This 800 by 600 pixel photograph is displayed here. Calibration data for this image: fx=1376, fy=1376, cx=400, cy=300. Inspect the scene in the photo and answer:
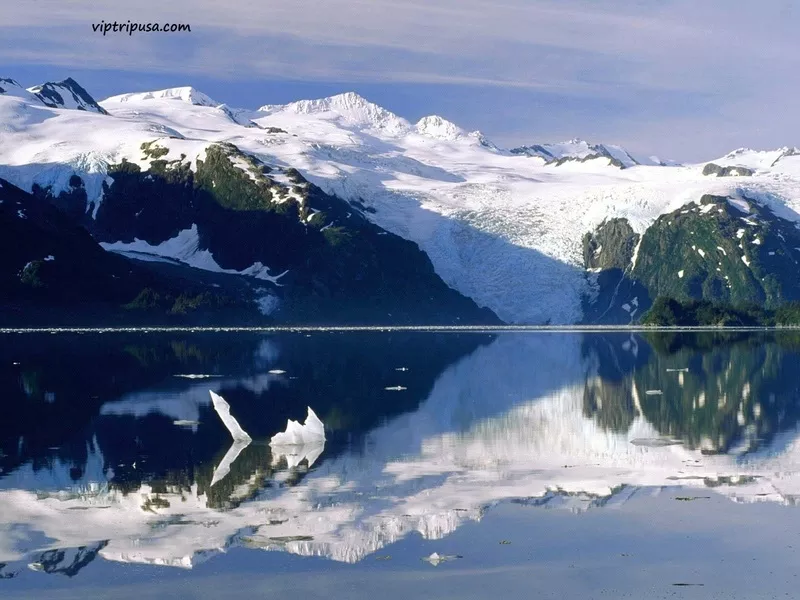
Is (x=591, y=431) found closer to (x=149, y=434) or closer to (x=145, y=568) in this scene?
(x=149, y=434)

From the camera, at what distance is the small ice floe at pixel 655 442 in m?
43.2

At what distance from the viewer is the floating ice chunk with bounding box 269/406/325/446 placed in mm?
42250

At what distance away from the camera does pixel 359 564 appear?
2641 centimetres

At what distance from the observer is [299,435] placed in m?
42.5

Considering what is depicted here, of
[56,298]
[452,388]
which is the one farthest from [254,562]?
[56,298]

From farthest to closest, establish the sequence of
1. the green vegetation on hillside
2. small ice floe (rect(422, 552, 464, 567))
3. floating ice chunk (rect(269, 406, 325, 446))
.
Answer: the green vegetation on hillside
floating ice chunk (rect(269, 406, 325, 446))
small ice floe (rect(422, 552, 464, 567))

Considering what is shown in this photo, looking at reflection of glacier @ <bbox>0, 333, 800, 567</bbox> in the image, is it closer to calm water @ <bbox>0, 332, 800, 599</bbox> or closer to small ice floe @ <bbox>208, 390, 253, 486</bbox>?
calm water @ <bbox>0, 332, 800, 599</bbox>

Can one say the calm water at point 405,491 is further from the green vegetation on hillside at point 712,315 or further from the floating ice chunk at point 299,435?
the green vegetation on hillside at point 712,315

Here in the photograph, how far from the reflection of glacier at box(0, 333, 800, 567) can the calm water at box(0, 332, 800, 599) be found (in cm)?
11

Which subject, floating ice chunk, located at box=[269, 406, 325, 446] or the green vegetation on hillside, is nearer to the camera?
floating ice chunk, located at box=[269, 406, 325, 446]

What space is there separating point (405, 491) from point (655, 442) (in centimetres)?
1255

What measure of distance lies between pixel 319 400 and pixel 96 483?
2405cm

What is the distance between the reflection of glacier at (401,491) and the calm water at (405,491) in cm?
11

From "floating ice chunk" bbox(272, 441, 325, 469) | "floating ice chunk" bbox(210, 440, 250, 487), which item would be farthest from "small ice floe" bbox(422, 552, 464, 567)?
"floating ice chunk" bbox(272, 441, 325, 469)
